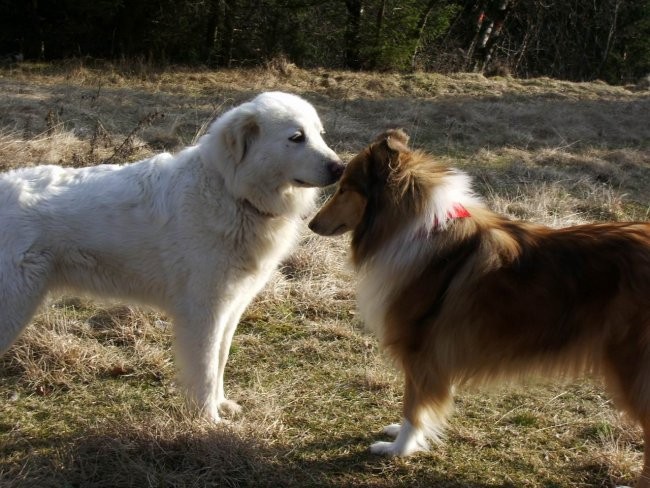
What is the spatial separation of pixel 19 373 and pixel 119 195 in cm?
137

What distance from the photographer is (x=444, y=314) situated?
9.63ft

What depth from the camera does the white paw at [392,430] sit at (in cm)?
342

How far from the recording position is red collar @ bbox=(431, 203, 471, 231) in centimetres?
299

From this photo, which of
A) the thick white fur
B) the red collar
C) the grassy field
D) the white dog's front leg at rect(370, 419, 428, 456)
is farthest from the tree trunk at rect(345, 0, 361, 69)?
the white dog's front leg at rect(370, 419, 428, 456)

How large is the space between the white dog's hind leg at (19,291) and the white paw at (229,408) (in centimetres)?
115

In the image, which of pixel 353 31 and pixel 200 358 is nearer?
pixel 200 358

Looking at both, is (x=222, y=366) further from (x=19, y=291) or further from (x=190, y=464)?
(x=19, y=291)

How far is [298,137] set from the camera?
327cm

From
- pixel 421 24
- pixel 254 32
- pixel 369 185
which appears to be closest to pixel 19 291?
pixel 369 185

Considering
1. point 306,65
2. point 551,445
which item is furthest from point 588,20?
point 551,445

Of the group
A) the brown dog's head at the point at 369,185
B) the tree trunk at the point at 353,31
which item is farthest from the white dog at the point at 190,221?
the tree trunk at the point at 353,31

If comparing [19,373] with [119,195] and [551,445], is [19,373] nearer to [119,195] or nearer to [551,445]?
[119,195]

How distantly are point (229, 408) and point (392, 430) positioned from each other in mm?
936

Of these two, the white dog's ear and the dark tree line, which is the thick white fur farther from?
the dark tree line
